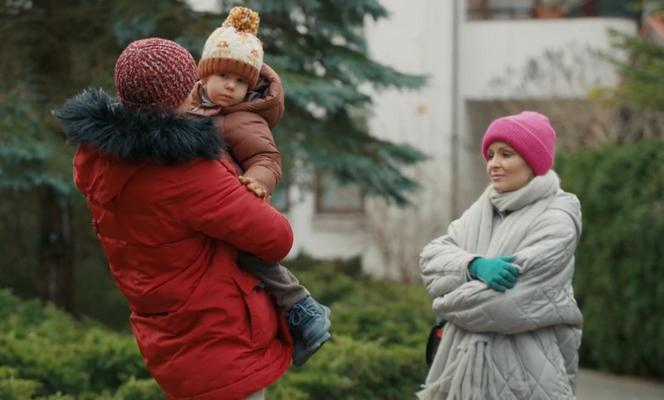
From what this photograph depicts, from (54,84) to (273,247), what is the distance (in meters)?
6.16

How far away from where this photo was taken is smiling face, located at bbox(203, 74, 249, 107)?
13.3 ft

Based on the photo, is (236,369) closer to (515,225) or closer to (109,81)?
(515,225)

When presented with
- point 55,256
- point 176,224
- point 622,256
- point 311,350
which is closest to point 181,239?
point 176,224

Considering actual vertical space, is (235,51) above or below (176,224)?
above

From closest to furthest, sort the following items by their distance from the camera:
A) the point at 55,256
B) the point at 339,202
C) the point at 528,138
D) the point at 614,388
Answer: the point at 528,138 → the point at 55,256 → the point at 614,388 → the point at 339,202

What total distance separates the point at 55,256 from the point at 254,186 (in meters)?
7.26

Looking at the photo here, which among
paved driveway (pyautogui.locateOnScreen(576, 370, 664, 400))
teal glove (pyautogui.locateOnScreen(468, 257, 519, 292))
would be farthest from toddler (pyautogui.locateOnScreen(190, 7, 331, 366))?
paved driveway (pyautogui.locateOnScreen(576, 370, 664, 400))

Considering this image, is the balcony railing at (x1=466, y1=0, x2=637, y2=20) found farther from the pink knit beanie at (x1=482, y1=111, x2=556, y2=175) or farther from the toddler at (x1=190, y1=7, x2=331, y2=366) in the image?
the toddler at (x1=190, y1=7, x2=331, y2=366)

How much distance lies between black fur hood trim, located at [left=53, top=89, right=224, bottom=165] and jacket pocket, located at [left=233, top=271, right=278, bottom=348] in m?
0.46

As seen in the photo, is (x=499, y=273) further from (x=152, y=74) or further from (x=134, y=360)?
(x=134, y=360)

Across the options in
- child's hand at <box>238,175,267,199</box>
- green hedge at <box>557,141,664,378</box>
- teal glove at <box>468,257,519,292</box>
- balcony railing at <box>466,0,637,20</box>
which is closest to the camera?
child's hand at <box>238,175,267,199</box>

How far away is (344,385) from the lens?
6.88 meters

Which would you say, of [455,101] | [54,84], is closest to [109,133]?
[54,84]

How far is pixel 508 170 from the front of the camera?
4.96 m
